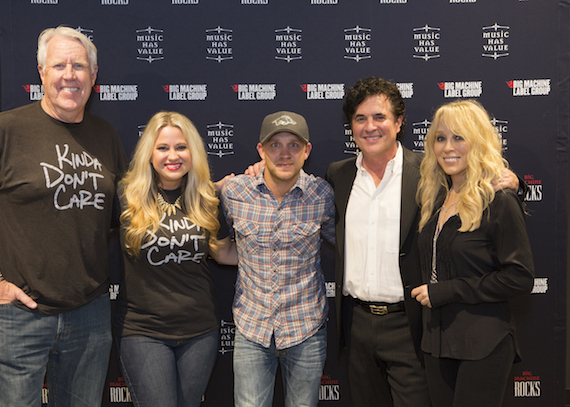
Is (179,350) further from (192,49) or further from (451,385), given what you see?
(192,49)

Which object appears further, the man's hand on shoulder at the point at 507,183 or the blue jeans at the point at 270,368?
the blue jeans at the point at 270,368

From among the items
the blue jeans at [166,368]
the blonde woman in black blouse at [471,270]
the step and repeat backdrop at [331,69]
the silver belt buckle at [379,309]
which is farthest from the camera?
the step and repeat backdrop at [331,69]

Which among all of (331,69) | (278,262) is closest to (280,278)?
(278,262)

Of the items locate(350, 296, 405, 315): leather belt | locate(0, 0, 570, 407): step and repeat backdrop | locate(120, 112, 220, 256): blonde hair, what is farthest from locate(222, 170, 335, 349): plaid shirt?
locate(0, 0, 570, 407): step and repeat backdrop

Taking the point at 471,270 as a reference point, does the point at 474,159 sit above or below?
above

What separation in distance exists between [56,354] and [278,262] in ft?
3.77

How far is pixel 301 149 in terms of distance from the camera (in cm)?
212

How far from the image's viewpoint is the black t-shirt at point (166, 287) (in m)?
1.96

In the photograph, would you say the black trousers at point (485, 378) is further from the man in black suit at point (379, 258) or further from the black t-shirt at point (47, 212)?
the black t-shirt at point (47, 212)

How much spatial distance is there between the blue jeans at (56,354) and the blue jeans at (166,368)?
0.62ft

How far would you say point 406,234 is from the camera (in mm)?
2012

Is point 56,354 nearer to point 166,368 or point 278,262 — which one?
point 166,368

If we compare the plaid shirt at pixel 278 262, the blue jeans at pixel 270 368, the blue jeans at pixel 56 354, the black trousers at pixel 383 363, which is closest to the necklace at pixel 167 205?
the plaid shirt at pixel 278 262

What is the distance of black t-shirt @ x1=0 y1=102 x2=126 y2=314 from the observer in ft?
6.34
